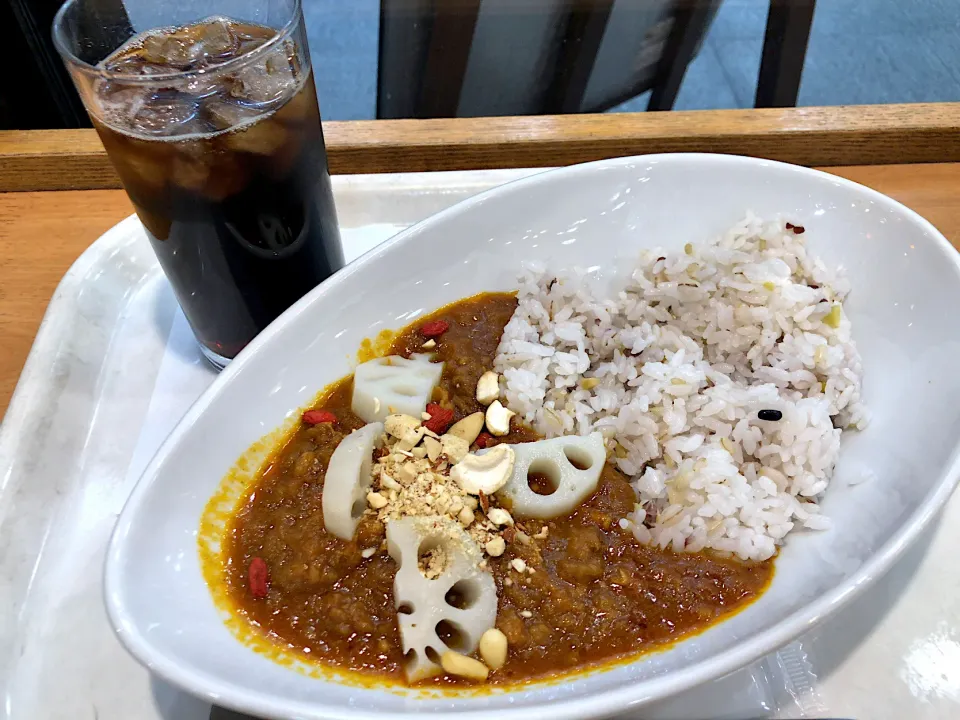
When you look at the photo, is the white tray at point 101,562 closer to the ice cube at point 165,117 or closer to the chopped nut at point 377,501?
the chopped nut at point 377,501

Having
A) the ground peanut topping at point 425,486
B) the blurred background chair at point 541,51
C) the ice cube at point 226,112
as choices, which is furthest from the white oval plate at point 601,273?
the blurred background chair at point 541,51

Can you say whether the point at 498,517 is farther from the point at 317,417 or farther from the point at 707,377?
the point at 707,377

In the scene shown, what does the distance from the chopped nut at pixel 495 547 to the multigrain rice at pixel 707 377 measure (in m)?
0.24

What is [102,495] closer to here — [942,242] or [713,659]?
[713,659]

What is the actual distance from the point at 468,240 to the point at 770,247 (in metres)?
0.67

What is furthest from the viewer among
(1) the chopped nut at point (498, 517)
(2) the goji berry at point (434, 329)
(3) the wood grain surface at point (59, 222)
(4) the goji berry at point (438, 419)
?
(3) the wood grain surface at point (59, 222)

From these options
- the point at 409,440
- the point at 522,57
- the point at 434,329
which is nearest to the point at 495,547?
the point at 409,440

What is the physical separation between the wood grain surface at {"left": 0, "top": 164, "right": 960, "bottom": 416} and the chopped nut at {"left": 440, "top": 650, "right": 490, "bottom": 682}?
1248 millimetres

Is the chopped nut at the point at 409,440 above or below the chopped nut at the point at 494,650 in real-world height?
above

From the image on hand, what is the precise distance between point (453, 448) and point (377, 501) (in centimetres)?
16

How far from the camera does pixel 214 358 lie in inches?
62.3

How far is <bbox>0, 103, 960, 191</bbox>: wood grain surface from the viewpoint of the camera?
1976mm

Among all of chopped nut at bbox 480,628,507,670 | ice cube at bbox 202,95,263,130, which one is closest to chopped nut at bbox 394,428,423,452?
chopped nut at bbox 480,628,507,670

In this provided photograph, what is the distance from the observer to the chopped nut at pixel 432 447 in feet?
4.17
